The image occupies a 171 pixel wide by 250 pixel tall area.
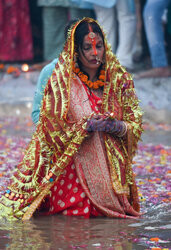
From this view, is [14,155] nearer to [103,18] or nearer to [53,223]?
[53,223]

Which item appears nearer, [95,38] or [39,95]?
[95,38]

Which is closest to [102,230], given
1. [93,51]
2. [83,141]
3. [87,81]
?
[83,141]

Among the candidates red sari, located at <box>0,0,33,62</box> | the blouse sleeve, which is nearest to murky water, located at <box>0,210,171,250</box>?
the blouse sleeve

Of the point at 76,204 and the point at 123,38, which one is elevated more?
the point at 123,38

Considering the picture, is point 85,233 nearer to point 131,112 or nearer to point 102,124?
point 102,124

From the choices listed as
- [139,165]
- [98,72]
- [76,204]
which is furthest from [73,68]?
[139,165]

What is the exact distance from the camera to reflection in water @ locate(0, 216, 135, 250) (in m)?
4.45

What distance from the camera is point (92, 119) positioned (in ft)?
16.8

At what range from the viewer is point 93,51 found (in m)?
5.26

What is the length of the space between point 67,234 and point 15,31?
8579mm

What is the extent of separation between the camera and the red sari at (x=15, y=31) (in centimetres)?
1272

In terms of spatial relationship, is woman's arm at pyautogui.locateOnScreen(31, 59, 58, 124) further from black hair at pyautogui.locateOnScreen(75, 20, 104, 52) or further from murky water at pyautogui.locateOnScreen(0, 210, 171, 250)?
→ murky water at pyautogui.locateOnScreen(0, 210, 171, 250)

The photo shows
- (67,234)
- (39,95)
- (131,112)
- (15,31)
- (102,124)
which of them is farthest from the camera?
(15,31)

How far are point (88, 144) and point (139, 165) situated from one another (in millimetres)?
2583
